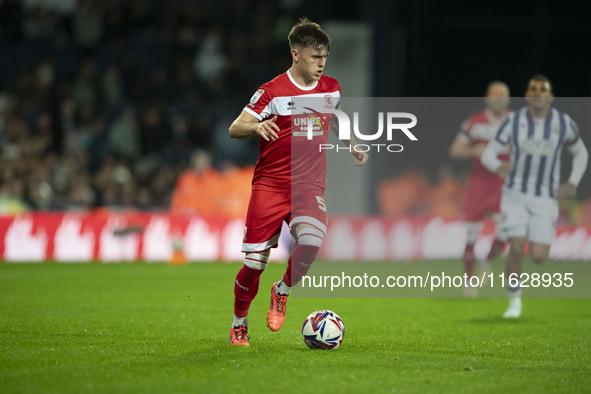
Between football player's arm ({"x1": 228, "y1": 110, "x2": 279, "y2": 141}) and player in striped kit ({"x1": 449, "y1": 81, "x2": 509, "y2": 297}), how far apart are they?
216 inches

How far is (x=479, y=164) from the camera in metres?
11.9

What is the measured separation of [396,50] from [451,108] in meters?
4.69

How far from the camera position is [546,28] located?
72.5ft

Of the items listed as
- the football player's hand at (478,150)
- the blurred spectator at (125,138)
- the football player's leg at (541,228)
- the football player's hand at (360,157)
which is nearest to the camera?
the football player's hand at (360,157)

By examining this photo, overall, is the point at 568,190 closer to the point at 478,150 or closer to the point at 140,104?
the point at 478,150

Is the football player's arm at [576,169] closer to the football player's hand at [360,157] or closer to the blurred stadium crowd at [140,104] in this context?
the football player's hand at [360,157]

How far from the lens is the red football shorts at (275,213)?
277 inches

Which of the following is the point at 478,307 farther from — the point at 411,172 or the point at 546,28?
the point at 546,28

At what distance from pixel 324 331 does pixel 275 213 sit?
37.7 inches

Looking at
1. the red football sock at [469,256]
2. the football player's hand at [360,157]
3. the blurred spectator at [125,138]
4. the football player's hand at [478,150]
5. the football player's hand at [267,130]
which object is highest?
the blurred spectator at [125,138]

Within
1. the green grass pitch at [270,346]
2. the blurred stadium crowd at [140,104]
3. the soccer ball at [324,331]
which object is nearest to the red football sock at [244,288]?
the green grass pitch at [270,346]

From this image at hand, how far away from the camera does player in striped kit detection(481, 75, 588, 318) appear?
9.71 metres

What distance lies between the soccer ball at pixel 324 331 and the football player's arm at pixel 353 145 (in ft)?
3.95

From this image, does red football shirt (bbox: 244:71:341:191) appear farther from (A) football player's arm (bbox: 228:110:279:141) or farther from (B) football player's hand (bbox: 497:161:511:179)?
(B) football player's hand (bbox: 497:161:511:179)
